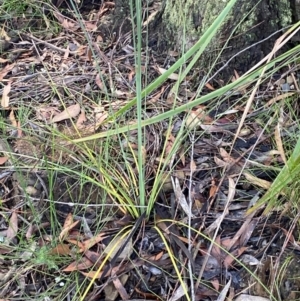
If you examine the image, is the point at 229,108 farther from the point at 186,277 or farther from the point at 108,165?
the point at 186,277

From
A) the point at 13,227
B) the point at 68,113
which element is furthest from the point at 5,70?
the point at 13,227

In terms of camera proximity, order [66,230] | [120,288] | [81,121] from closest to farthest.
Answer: [120,288] < [66,230] < [81,121]

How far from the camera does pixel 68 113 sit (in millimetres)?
1712

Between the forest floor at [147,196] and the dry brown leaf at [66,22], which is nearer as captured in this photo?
the forest floor at [147,196]

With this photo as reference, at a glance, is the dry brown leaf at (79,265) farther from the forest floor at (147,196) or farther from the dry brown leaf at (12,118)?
the dry brown leaf at (12,118)

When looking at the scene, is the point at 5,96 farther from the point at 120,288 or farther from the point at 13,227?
the point at 120,288

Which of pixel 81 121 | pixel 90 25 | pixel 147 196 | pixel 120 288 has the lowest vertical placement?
pixel 120 288

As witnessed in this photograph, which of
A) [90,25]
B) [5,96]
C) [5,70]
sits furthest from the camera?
Result: [90,25]

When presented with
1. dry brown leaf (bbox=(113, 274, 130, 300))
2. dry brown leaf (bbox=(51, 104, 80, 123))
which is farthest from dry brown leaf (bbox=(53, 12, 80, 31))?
dry brown leaf (bbox=(113, 274, 130, 300))

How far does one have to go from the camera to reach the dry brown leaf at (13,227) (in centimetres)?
148

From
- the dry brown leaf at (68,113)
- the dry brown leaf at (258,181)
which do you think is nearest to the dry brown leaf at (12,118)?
the dry brown leaf at (68,113)

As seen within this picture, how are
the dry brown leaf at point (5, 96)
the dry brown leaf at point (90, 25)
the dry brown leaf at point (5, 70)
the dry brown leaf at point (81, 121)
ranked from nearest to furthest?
the dry brown leaf at point (81, 121)
the dry brown leaf at point (5, 96)
the dry brown leaf at point (5, 70)
the dry brown leaf at point (90, 25)

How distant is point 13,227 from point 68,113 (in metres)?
0.42

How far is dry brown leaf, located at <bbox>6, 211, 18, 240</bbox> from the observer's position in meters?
1.48
